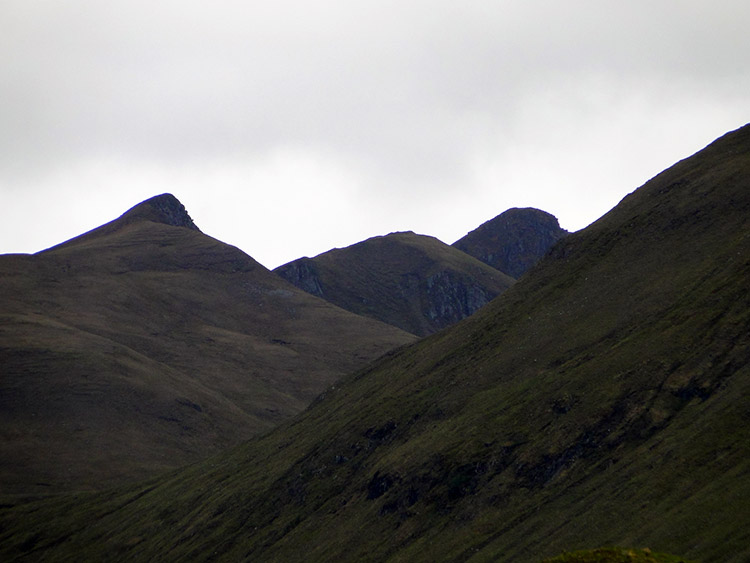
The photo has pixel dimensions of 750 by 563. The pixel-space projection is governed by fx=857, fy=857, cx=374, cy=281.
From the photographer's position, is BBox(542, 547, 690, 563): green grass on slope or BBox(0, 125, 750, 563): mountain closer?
BBox(542, 547, 690, 563): green grass on slope

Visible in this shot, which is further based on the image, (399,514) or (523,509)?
(399,514)

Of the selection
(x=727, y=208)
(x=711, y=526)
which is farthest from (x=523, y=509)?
(x=727, y=208)

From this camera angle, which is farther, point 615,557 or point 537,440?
point 537,440

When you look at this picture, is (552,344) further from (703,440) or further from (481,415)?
(703,440)

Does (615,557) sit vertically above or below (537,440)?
above

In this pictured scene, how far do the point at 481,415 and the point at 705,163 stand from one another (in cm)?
5423

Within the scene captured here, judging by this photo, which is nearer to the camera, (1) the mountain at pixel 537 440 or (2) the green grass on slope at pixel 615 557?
(2) the green grass on slope at pixel 615 557

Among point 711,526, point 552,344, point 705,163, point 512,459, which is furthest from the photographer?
point 705,163

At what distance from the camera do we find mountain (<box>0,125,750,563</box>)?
2530 inches

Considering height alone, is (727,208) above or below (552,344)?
above

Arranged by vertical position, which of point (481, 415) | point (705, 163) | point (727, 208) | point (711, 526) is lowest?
point (711, 526)

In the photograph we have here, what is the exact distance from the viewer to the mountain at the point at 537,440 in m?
64.2

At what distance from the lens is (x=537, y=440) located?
80.6 m

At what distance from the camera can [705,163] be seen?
119125 millimetres
